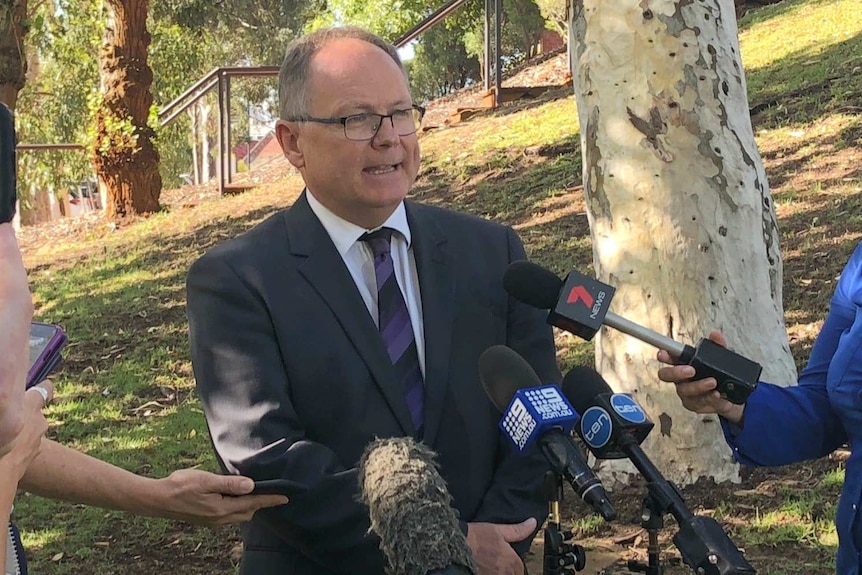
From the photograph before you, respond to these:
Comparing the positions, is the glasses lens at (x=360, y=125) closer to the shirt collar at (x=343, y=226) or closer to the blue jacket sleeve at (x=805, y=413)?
the shirt collar at (x=343, y=226)

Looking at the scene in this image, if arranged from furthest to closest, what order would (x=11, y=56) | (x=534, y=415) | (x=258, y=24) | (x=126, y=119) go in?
(x=258, y=24)
(x=126, y=119)
(x=11, y=56)
(x=534, y=415)

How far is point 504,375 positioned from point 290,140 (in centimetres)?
117

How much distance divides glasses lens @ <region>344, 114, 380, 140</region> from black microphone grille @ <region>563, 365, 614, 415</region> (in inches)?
39.2

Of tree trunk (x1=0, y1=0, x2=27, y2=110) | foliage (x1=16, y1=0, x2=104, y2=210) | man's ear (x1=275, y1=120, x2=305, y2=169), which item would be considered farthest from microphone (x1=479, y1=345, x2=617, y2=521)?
foliage (x1=16, y1=0, x2=104, y2=210)

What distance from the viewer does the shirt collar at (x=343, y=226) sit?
306cm

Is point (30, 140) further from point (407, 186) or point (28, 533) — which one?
point (407, 186)

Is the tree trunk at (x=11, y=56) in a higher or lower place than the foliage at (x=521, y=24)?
lower

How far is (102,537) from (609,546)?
2894 mm

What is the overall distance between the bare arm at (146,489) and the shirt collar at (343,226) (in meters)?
0.76

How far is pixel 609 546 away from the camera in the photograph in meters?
4.95

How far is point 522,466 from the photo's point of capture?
3.00m

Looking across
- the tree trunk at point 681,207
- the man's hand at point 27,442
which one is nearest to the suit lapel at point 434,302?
the man's hand at point 27,442

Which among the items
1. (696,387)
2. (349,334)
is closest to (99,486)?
(349,334)

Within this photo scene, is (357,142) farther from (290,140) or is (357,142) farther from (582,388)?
(582,388)
